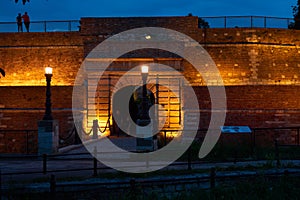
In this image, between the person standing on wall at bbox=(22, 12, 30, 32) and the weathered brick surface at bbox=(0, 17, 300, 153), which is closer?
the weathered brick surface at bbox=(0, 17, 300, 153)

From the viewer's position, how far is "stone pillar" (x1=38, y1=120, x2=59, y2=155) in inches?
589

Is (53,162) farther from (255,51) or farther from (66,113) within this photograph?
(255,51)

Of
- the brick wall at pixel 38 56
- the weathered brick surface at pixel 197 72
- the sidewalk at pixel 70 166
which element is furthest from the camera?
the brick wall at pixel 38 56

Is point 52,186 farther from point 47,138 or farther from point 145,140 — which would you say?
point 47,138

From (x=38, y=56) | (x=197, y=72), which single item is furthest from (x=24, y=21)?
(x=197, y=72)

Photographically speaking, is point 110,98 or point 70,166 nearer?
point 70,166

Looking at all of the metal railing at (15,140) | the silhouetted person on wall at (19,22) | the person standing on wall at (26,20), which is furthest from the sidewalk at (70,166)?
the silhouetted person on wall at (19,22)

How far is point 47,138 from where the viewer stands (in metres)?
15.0

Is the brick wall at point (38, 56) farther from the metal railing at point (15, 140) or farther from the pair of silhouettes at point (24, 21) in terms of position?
the metal railing at point (15, 140)

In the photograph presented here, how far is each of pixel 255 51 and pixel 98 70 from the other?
8.80 metres

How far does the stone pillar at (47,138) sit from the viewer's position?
1497cm

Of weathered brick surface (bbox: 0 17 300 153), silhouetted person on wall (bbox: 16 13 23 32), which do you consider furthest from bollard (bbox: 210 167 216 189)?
silhouetted person on wall (bbox: 16 13 23 32)

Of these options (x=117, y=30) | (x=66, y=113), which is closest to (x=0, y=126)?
(x=66, y=113)

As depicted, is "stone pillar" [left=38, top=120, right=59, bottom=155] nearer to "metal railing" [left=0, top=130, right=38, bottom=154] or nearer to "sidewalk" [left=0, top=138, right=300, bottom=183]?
"sidewalk" [left=0, top=138, right=300, bottom=183]
